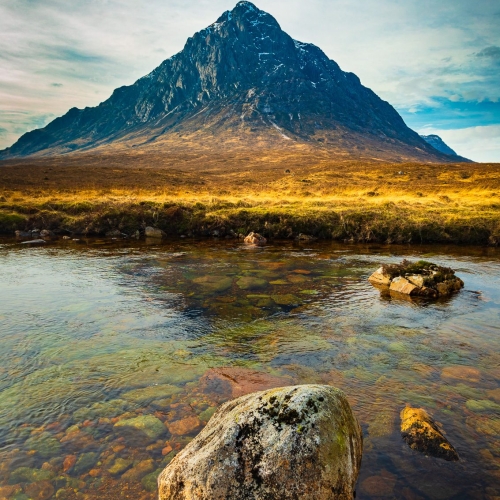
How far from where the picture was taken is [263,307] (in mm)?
16875

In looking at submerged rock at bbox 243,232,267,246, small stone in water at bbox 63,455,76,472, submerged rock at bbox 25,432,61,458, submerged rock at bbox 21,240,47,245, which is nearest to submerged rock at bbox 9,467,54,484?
small stone in water at bbox 63,455,76,472

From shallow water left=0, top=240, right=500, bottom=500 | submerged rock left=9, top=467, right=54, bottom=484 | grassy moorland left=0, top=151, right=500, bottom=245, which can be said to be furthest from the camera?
grassy moorland left=0, top=151, right=500, bottom=245

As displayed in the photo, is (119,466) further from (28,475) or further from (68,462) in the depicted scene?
(28,475)

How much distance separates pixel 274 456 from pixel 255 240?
1106 inches

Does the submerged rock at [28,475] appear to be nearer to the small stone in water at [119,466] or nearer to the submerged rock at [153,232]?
the small stone in water at [119,466]

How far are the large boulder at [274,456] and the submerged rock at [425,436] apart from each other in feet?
8.02

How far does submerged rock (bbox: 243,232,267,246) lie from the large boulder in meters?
26.8

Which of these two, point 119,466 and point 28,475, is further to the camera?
point 119,466

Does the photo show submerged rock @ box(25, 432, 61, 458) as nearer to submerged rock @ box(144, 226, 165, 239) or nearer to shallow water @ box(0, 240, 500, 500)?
shallow water @ box(0, 240, 500, 500)

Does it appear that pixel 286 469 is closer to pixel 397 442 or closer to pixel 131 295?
pixel 397 442

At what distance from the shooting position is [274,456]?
17.7 feet

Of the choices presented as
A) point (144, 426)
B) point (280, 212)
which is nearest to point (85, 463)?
point (144, 426)

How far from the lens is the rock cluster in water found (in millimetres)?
18797

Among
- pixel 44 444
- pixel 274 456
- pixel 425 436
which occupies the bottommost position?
pixel 44 444
